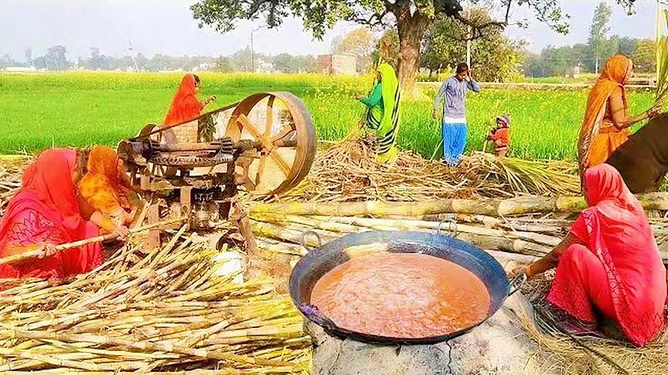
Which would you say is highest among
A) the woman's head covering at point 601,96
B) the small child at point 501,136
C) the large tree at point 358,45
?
the large tree at point 358,45

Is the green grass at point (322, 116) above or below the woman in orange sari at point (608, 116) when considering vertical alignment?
below

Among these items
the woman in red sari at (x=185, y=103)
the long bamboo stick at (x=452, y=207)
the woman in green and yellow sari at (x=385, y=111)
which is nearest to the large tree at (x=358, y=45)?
the woman in green and yellow sari at (x=385, y=111)

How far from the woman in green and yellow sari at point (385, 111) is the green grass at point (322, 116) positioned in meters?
1.50

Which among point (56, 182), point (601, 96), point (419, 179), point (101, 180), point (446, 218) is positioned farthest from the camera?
point (419, 179)

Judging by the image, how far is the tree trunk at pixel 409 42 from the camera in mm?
19578

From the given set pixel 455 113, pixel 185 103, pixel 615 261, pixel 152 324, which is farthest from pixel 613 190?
pixel 185 103

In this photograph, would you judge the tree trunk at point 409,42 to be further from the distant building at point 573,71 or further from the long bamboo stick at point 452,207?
the distant building at point 573,71

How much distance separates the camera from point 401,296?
2.48 metres

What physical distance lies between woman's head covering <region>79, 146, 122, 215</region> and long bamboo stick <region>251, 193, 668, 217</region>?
4.68 feet

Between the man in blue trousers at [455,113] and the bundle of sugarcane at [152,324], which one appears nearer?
the bundle of sugarcane at [152,324]

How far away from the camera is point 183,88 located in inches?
307

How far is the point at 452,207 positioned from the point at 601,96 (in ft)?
5.55

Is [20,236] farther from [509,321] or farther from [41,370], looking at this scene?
[509,321]

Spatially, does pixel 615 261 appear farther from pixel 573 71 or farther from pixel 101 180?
pixel 573 71
